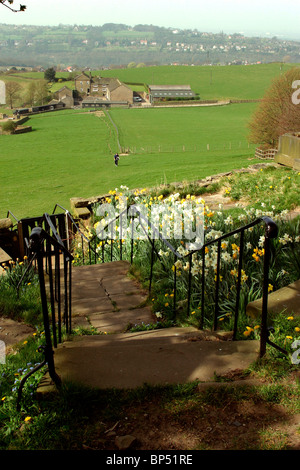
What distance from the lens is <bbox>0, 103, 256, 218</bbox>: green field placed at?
27094mm

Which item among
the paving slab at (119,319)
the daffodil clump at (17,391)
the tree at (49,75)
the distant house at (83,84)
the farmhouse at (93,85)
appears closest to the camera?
the daffodil clump at (17,391)

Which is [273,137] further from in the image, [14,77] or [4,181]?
[14,77]

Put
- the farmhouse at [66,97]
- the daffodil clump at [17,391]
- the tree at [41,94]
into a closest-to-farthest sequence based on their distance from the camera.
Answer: the daffodil clump at [17,391], the farmhouse at [66,97], the tree at [41,94]

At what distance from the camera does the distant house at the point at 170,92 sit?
97.5m

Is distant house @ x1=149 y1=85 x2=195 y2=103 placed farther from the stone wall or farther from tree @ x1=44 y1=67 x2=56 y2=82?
the stone wall

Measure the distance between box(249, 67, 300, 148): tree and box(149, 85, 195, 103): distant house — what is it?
195ft

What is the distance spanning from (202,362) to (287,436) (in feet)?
3.13

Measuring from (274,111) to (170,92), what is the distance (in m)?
68.2

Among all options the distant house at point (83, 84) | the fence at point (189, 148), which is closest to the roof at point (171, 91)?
the distant house at point (83, 84)

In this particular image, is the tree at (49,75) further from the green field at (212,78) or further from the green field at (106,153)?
the green field at (106,153)

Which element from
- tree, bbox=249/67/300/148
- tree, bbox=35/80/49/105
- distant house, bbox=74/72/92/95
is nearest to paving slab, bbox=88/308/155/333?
tree, bbox=249/67/300/148

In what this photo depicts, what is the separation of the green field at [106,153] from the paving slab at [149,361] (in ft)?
52.4

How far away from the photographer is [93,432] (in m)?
2.67

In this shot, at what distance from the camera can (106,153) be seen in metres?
44.4
